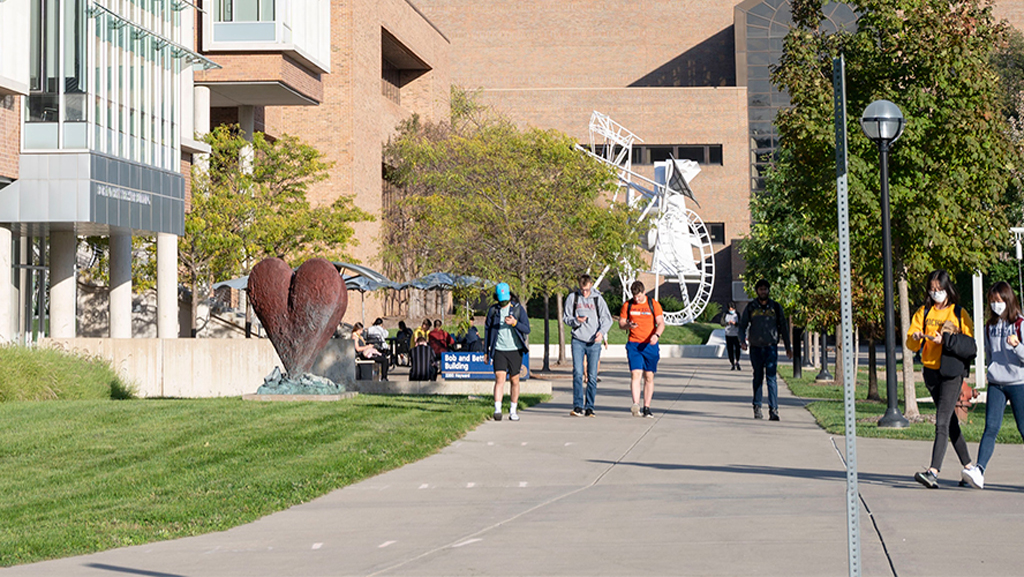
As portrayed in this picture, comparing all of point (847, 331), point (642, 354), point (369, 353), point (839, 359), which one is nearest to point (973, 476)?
point (847, 331)

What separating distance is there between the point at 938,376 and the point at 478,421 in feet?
20.1

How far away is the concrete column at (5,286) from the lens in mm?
24438

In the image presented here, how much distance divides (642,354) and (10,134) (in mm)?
15983

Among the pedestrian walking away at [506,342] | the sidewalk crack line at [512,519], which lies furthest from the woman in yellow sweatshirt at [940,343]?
the pedestrian walking away at [506,342]

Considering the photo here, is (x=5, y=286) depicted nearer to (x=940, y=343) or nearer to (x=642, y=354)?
(x=642, y=354)

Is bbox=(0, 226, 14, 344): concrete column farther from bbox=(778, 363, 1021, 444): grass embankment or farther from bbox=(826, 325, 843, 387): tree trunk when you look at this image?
bbox=(826, 325, 843, 387): tree trunk

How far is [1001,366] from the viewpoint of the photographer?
869 cm

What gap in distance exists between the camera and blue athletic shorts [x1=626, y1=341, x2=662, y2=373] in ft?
47.5

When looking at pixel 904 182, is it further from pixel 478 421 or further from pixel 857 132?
pixel 478 421

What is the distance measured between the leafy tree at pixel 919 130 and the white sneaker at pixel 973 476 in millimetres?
6133

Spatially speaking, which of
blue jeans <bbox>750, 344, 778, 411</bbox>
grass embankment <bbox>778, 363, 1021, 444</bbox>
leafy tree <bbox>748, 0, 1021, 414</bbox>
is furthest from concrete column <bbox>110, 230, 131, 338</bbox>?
leafy tree <bbox>748, 0, 1021, 414</bbox>

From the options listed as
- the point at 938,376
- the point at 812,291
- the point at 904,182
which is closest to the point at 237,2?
the point at 812,291

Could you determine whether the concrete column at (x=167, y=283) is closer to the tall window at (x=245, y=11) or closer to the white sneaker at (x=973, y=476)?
the tall window at (x=245, y=11)

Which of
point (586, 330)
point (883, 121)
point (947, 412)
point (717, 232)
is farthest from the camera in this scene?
point (717, 232)
